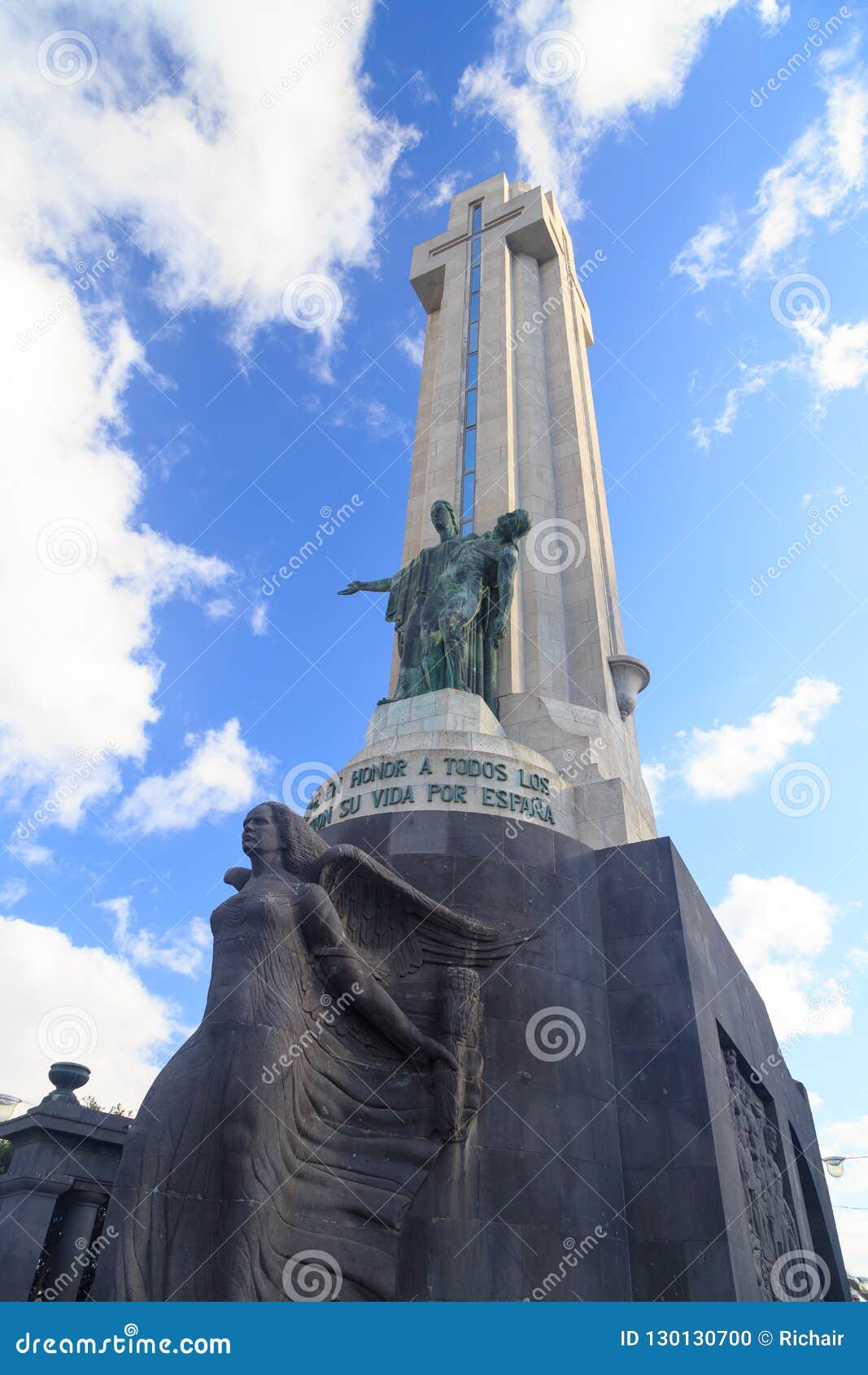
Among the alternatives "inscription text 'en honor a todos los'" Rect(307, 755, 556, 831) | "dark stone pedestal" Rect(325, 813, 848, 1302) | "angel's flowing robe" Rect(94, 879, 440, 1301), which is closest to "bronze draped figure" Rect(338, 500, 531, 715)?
"inscription text 'en honor a todos los'" Rect(307, 755, 556, 831)

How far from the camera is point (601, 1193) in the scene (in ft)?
32.5

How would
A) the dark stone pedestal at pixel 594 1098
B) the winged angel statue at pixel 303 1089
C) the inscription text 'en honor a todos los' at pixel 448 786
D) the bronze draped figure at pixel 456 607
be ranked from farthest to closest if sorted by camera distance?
the bronze draped figure at pixel 456 607 < the inscription text 'en honor a todos los' at pixel 448 786 < the dark stone pedestal at pixel 594 1098 < the winged angel statue at pixel 303 1089

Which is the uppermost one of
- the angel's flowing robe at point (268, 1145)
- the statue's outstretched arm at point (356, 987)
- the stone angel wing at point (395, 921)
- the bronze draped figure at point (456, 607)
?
the bronze draped figure at point (456, 607)

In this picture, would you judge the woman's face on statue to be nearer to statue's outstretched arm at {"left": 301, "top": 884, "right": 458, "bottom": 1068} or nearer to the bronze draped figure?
statue's outstretched arm at {"left": 301, "top": 884, "right": 458, "bottom": 1068}

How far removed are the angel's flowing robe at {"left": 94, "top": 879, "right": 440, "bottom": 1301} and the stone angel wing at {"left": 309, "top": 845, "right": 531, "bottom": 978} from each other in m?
0.76

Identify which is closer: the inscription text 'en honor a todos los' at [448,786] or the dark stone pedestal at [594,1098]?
the dark stone pedestal at [594,1098]

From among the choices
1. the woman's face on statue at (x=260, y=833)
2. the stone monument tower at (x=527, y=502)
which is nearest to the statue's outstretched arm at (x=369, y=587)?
the stone monument tower at (x=527, y=502)

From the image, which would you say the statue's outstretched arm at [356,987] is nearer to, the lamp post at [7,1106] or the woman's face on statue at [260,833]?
the woman's face on statue at [260,833]

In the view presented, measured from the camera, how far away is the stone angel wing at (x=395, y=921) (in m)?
10.7

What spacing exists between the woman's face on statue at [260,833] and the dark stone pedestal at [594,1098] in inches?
74.2

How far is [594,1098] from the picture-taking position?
10508 millimetres

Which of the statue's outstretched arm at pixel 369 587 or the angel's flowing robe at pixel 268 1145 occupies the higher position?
the statue's outstretched arm at pixel 369 587

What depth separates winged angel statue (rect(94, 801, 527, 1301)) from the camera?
315 inches

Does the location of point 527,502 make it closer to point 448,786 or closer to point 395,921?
point 448,786
